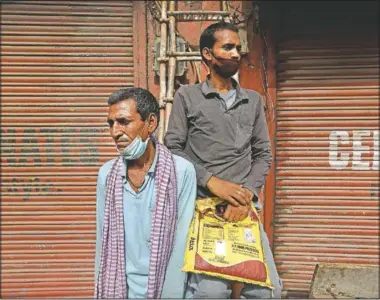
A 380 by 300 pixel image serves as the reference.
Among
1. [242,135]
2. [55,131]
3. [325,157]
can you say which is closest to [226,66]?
[242,135]

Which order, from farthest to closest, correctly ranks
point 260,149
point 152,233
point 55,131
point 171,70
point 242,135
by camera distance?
point 55,131 → point 171,70 → point 260,149 → point 242,135 → point 152,233

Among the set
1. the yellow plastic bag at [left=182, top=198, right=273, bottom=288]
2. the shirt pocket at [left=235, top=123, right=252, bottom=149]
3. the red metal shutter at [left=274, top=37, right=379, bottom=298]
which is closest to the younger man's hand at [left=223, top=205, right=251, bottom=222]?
the yellow plastic bag at [left=182, top=198, right=273, bottom=288]

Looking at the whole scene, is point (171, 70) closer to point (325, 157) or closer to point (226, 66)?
point (226, 66)

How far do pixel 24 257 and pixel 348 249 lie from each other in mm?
3480

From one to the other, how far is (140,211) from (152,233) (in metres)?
0.15

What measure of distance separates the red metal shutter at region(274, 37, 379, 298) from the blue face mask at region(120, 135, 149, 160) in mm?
2604

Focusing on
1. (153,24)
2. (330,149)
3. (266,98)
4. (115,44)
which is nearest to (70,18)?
(115,44)

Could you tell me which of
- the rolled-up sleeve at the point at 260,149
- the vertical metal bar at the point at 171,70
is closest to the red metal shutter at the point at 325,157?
the vertical metal bar at the point at 171,70

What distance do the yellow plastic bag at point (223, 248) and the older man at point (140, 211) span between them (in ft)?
0.29

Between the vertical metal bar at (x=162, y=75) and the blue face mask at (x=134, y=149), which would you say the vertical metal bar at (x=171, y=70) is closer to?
the vertical metal bar at (x=162, y=75)

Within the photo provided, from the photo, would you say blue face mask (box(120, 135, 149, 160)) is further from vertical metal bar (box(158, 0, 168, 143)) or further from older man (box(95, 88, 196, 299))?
vertical metal bar (box(158, 0, 168, 143))

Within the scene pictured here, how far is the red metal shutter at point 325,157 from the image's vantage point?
14.7 ft

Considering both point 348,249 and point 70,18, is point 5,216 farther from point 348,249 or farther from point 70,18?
point 348,249

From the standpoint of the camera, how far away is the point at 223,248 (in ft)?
7.47
